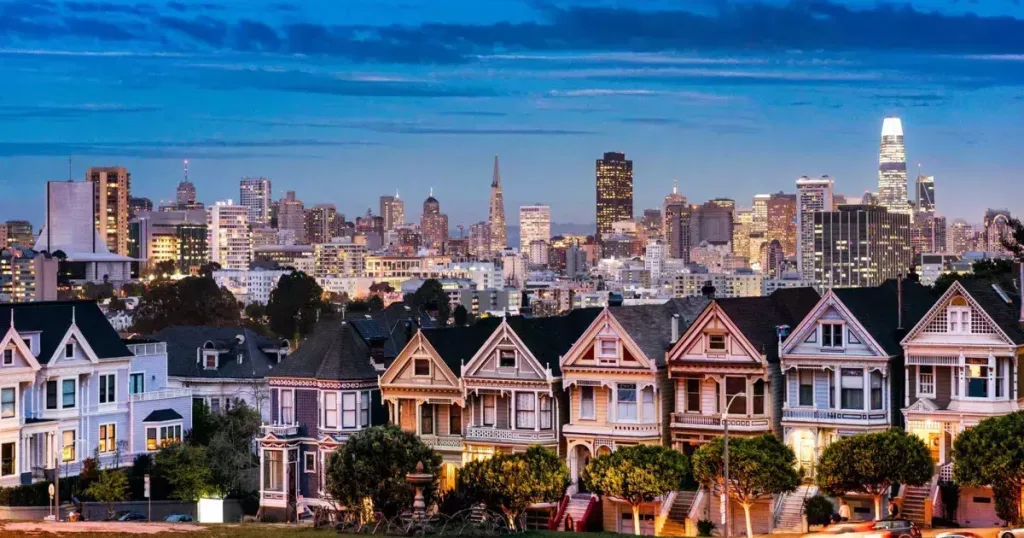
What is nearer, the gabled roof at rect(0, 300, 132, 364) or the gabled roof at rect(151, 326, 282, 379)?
the gabled roof at rect(0, 300, 132, 364)

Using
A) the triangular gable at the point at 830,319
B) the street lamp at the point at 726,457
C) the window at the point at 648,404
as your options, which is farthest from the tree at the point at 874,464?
the window at the point at 648,404

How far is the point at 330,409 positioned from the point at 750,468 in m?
19.5

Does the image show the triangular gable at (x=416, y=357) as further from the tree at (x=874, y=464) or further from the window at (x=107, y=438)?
the window at (x=107, y=438)

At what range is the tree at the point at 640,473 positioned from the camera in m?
62.2

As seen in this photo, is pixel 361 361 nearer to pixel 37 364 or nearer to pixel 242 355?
pixel 37 364

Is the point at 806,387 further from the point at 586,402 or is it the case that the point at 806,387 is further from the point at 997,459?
the point at 997,459

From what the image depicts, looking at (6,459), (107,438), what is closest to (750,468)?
(6,459)

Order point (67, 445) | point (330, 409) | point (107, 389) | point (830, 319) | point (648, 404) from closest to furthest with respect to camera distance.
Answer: point (830, 319)
point (648, 404)
point (330, 409)
point (67, 445)
point (107, 389)

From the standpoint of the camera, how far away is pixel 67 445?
260 feet

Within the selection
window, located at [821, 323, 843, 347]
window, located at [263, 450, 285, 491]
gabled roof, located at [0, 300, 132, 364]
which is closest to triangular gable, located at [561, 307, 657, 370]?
window, located at [821, 323, 843, 347]

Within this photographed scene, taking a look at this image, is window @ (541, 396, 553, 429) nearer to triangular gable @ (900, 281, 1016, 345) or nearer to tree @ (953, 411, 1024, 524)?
triangular gable @ (900, 281, 1016, 345)

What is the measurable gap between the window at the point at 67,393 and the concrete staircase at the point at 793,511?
106ft

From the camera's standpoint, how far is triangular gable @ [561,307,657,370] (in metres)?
66.1

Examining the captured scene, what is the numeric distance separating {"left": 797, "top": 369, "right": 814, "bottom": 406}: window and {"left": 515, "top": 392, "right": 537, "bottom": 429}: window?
32.8ft
